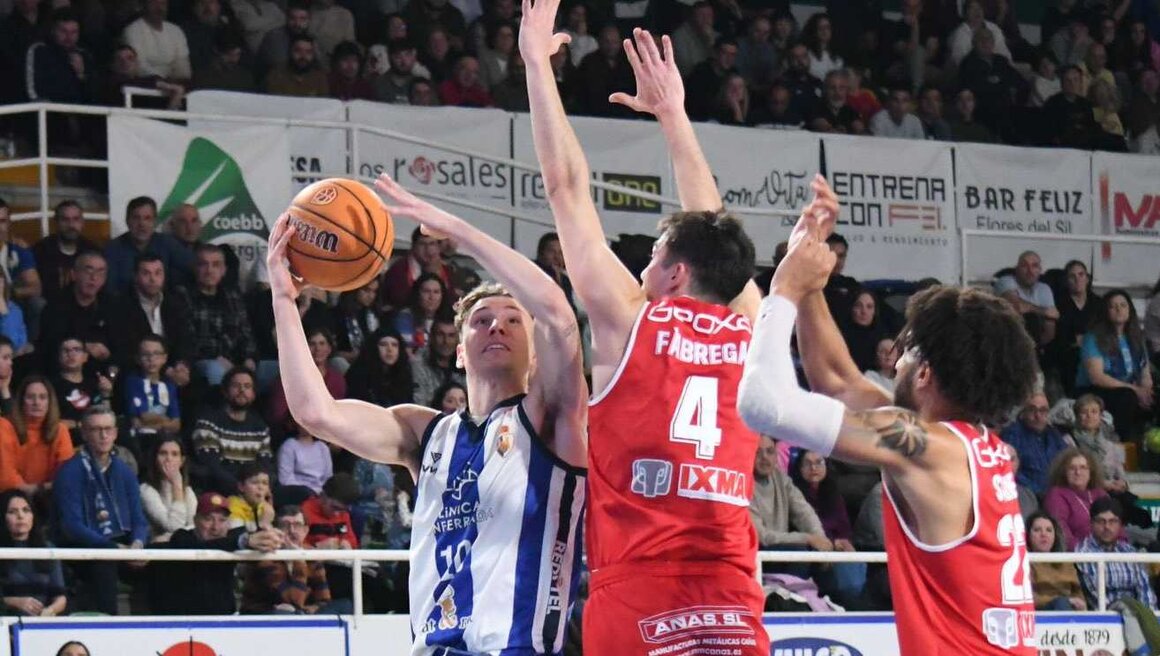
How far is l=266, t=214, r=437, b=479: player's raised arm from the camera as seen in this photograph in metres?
5.45

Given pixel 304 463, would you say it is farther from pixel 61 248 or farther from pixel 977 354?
pixel 977 354

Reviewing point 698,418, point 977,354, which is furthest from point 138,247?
point 977,354

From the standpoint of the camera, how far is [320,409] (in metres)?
5.48

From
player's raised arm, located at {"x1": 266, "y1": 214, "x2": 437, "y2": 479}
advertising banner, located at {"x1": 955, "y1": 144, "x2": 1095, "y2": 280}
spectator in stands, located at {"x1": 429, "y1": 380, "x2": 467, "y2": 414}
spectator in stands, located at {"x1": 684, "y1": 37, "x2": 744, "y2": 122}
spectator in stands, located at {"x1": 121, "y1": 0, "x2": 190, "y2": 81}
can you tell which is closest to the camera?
player's raised arm, located at {"x1": 266, "y1": 214, "x2": 437, "y2": 479}

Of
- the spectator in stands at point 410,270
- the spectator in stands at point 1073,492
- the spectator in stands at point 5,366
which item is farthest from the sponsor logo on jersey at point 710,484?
the spectator in stands at point 410,270

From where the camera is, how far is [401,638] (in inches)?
376

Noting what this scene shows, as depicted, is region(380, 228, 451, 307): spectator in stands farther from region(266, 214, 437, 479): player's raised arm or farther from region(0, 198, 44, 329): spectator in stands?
region(266, 214, 437, 479): player's raised arm

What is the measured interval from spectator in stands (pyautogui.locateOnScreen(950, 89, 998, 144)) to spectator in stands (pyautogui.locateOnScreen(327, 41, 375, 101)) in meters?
6.57

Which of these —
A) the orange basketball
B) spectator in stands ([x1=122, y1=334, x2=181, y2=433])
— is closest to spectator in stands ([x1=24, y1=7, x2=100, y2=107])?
spectator in stands ([x1=122, y1=334, x2=181, y2=433])

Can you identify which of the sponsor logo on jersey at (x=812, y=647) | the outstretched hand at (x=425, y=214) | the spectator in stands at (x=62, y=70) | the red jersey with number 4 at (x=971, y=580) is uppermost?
the spectator in stands at (x=62, y=70)

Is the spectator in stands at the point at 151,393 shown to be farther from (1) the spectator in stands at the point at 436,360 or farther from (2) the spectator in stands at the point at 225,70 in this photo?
(2) the spectator in stands at the point at 225,70

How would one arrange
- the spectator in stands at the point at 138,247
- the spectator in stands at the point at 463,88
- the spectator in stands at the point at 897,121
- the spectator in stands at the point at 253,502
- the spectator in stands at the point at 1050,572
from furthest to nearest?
1. the spectator in stands at the point at 897,121
2. the spectator in stands at the point at 463,88
3. the spectator in stands at the point at 138,247
4. the spectator in stands at the point at 1050,572
5. the spectator in stands at the point at 253,502

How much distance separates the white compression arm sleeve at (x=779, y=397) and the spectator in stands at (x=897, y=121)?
44.9 ft

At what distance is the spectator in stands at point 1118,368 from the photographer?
15.2 meters
